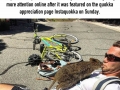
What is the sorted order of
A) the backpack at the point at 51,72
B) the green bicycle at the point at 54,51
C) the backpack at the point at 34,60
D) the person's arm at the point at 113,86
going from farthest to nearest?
Result: the green bicycle at the point at 54,51 → the backpack at the point at 34,60 → the backpack at the point at 51,72 → the person's arm at the point at 113,86

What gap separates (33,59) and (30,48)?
3162 mm

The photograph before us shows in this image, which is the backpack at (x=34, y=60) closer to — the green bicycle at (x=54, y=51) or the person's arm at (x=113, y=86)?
the green bicycle at (x=54, y=51)

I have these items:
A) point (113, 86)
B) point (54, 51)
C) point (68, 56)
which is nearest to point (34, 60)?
point (54, 51)

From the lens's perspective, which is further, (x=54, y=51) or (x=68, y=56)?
(x=68, y=56)

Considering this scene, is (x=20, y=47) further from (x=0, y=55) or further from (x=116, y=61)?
(x=116, y=61)

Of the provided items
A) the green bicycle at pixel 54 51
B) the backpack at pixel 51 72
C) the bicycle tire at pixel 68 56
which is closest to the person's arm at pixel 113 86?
the backpack at pixel 51 72

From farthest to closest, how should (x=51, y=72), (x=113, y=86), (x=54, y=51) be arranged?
(x=54, y=51)
(x=51, y=72)
(x=113, y=86)

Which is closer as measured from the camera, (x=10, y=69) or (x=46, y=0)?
(x=10, y=69)

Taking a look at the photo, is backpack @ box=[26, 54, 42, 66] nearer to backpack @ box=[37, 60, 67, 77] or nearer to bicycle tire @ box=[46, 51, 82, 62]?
bicycle tire @ box=[46, 51, 82, 62]

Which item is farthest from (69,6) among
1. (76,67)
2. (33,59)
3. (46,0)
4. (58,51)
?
(76,67)

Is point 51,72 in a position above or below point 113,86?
below

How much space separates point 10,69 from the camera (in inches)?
287

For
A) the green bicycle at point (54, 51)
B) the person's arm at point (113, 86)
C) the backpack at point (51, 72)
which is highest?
the person's arm at point (113, 86)

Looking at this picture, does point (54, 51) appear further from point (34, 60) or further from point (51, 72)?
point (51, 72)
